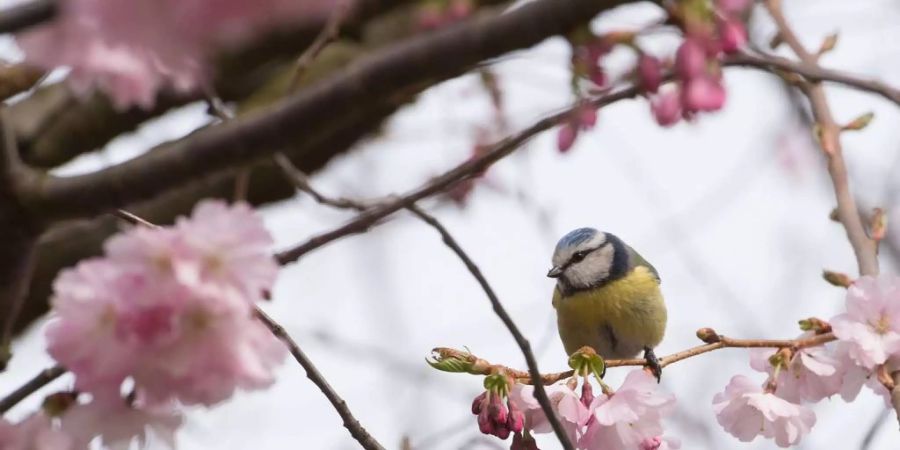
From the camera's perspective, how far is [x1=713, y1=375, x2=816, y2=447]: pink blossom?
86.7 inches

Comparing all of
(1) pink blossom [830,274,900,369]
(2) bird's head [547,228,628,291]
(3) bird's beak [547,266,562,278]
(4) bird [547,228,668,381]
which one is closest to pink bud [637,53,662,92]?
(1) pink blossom [830,274,900,369]

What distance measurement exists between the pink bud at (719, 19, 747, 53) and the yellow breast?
7.29ft

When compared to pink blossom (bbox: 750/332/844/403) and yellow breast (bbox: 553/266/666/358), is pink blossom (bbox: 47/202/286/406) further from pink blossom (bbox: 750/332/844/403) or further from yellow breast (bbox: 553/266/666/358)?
yellow breast (bbox: 553/266/666/358)

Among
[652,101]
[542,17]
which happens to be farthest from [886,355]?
[542,17]

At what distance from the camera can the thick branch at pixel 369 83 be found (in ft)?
3.26

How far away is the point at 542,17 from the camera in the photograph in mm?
1009

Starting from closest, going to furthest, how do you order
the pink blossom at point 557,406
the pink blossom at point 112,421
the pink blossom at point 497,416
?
the pink blossom at point 112,421
the pink blossom at point 497,416
the pink blossom at point 557,406

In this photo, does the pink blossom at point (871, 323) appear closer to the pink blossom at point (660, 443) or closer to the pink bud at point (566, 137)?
the pink blossom at point (660, 443)

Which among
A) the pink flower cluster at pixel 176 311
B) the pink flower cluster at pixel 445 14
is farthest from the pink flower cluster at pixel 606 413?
the pink flower cluster at pixel 445 14

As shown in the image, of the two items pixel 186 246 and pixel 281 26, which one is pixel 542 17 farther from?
pixel 186 246

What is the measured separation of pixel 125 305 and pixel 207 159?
0.29 meters

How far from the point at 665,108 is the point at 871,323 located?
23.4 inches

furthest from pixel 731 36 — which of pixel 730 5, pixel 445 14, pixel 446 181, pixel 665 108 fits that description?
pixel 445 14

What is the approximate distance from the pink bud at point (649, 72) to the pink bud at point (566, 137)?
0.50 m
